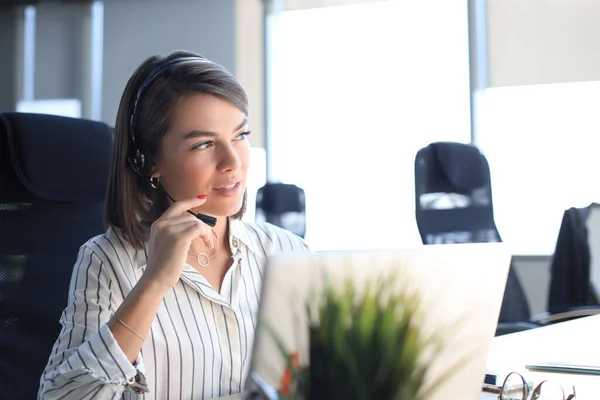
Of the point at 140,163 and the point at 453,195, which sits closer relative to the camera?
the point at 140,163

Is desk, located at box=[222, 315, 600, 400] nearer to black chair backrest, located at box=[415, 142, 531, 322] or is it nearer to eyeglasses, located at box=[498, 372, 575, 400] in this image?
eyeglasses, located at box=[498, 372, 575, 400]

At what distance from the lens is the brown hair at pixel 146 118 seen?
124 cm

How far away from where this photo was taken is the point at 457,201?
2695mm

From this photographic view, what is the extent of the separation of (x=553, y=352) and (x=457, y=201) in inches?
55.7

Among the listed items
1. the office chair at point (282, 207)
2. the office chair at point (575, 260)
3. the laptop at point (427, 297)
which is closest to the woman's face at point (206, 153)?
the laptop at point (427, 297)

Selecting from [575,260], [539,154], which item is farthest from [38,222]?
[539,154]

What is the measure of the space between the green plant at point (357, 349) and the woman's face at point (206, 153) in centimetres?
73

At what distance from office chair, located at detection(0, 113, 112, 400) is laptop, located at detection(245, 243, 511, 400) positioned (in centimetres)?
102

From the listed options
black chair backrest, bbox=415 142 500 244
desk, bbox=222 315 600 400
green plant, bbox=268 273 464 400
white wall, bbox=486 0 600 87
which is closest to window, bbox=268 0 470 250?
white wall, bbox=486 0 600 87

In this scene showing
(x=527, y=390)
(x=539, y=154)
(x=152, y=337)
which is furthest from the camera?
(x=539, y=154)

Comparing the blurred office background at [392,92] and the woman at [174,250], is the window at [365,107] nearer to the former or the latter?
the blurred office background at [392,92]

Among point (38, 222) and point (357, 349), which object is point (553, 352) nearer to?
point (357, 349)

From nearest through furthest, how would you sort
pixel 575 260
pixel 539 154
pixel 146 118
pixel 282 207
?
pixel 146 118
pixel 575 260
pixel 282 207
pixel 539 154

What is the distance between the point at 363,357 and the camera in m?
0.50
